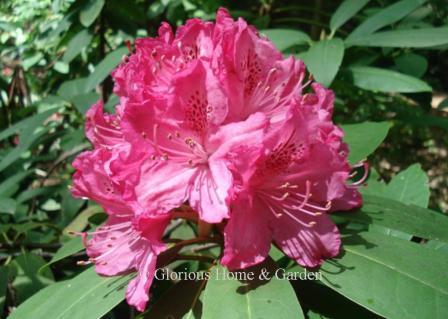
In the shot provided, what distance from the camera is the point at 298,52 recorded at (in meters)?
1.45

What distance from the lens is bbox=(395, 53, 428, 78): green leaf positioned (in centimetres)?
151

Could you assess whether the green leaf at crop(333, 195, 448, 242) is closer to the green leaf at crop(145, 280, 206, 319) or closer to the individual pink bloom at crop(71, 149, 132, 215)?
the green leaf at crop(145, 280, 206, 319)

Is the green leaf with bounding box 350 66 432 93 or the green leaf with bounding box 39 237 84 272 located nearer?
the green leaf with bounding box 39 237 84 272

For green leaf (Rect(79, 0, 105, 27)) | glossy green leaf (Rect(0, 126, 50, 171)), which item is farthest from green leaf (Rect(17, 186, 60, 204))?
green leaf (Rect(79, 0, 105, 27))

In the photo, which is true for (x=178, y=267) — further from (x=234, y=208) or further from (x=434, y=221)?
(x=434, y=221)

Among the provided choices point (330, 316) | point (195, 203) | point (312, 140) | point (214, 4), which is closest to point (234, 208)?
point (195, 203)

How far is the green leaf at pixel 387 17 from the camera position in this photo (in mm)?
1386

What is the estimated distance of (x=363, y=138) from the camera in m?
1.16

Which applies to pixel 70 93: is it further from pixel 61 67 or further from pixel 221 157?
pixel 221 157

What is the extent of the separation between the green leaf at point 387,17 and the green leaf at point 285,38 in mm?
133

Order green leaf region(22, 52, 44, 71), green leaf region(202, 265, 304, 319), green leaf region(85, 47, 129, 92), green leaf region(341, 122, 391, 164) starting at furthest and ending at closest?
green leaf region(22, 52, 44, 71) → green leaf region(85, 47, 129, 92) → green leaf region(341, 122, 391, 164) → green leaf region(202, 265, 304, 319)

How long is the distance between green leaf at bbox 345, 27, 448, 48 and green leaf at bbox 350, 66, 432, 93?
0.08 meters

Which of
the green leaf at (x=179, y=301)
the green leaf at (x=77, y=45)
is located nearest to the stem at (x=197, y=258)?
the green leaf at (x=179, y=301)

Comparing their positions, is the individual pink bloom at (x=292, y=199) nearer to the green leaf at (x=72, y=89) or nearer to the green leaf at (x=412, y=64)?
the green leaf at (x=412, y=64)
